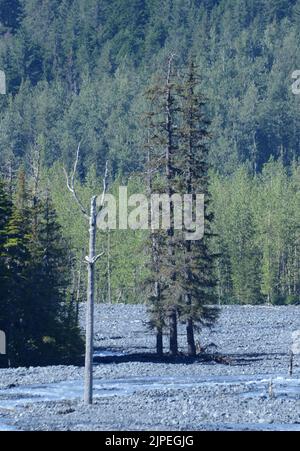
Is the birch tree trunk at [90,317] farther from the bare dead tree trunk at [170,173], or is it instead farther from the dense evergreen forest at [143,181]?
the bare dead tree trunk at [170,173]

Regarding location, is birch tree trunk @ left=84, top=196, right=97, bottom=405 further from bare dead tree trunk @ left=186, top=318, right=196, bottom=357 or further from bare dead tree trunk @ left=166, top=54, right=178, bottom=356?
bare dead tree trunk @ left=186, top=318, right=196, bottom=357

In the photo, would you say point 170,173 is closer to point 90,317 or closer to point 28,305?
point 28,305

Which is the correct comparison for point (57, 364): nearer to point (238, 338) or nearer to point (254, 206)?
point (238, 338)

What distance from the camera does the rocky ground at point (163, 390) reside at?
3050cm

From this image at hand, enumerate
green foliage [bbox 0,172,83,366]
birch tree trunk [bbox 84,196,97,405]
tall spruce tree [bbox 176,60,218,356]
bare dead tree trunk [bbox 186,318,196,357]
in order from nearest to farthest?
birch tree trunk [bbox 84,196,97,405], green foliage [bbox 0,172,83,366], tall spruce tree [bbox 176,60,218,356], bare dead tree trunk [bbox 186,318,196,357]

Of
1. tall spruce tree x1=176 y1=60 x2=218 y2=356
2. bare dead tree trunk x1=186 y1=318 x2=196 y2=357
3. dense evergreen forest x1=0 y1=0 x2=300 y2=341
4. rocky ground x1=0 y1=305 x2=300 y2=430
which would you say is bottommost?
rocky ground x1=0 y1=305 x2=300 y2=430

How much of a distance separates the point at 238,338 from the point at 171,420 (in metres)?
32.7

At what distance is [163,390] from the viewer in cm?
3803

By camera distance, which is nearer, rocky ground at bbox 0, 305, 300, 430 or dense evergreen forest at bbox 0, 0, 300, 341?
rocky ground at bbox 0, 305, 300, 430

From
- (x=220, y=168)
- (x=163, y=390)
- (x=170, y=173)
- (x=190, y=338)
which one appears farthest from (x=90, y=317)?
(x=220, y=168)

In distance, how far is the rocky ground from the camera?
3050 cm

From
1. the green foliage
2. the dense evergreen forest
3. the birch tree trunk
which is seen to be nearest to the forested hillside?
the dense evergreen forest

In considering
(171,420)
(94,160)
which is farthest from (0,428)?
(94,160)

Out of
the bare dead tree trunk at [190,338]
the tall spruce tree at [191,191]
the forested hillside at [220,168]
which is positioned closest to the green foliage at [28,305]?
the bare dead tree trunk at [190,338]
